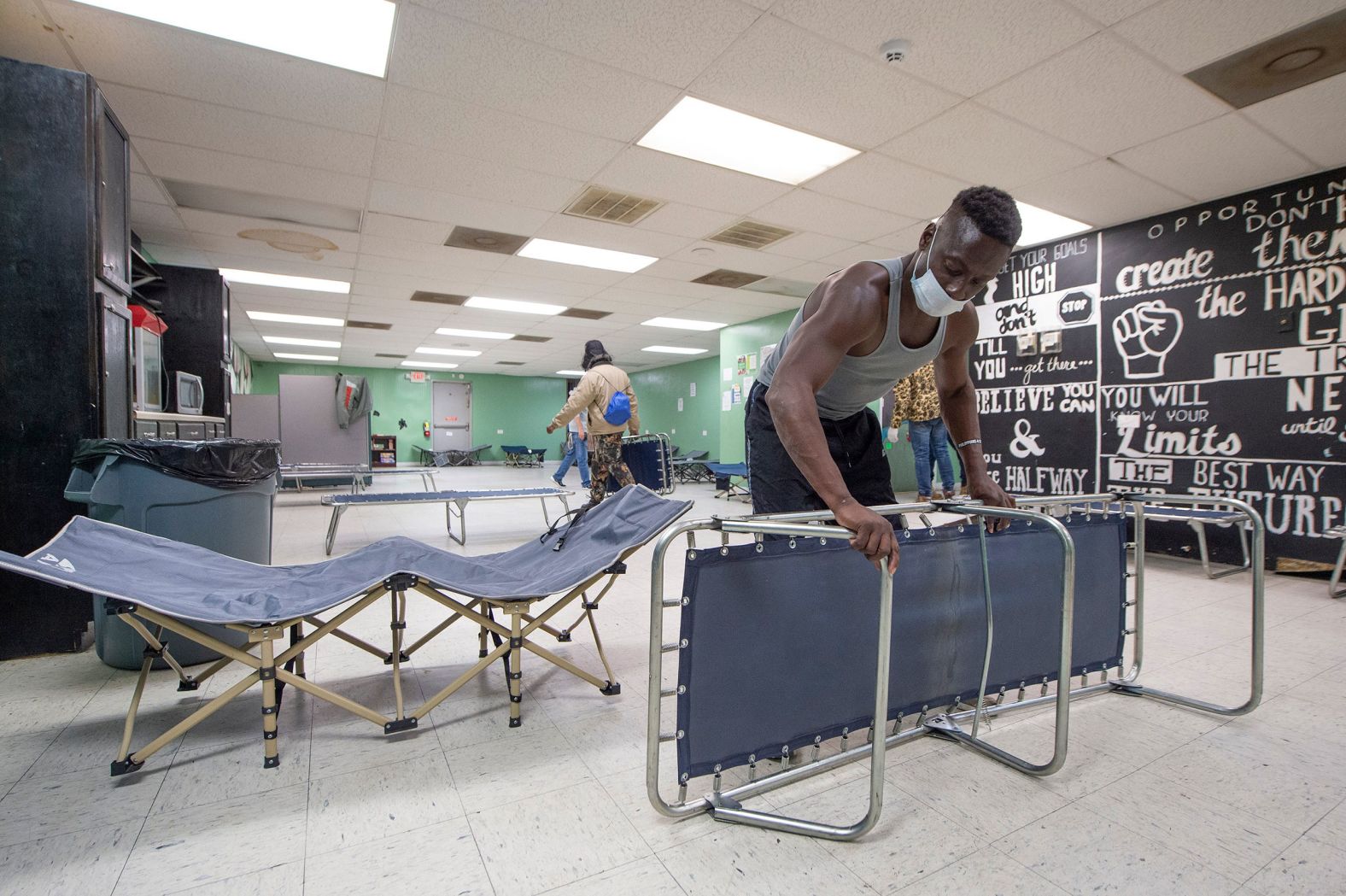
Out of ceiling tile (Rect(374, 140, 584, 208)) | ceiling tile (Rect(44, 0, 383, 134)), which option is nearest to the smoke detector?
ceiling tile (Rect(374, 140, 584, 208))

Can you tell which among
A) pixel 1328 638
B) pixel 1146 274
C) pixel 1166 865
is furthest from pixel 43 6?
pixel 1146 274

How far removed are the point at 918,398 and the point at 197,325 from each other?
6574 mm

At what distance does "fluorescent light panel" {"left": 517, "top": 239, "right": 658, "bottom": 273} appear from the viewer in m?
5.64

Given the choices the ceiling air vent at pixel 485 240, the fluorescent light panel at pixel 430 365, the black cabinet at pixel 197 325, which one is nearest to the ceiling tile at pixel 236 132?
the ceiling air vent at pixel 485 240

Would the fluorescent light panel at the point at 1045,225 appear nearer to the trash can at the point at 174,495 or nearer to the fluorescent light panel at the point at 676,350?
the trash can at the point at 174,495

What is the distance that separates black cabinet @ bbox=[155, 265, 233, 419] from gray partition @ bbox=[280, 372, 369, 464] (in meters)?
2.21

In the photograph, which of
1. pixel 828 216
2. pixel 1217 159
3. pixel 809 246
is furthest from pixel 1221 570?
pixel 809 246

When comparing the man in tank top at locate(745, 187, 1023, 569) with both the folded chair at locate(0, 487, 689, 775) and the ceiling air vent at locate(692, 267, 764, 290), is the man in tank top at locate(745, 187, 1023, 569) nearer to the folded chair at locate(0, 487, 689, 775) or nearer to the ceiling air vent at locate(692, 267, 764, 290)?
the folded chair at locate(0, 487, 689, 775)

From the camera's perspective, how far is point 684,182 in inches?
164

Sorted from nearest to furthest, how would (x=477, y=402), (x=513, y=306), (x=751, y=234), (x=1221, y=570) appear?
(x=1221, y=570), (x=751, y=234), (x=513, y=306), (x=477, y=402)

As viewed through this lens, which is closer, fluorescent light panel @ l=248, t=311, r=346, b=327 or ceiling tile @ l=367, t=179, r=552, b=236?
ceiling tile @ l=367, t=179, r=552, b=236

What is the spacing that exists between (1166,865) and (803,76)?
10.1ft

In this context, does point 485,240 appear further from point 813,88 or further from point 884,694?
point 884,694

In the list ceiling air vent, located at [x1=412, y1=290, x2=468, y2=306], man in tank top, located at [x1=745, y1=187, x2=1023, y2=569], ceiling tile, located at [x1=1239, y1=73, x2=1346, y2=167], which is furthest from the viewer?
ceiling air vent, located at [x1=412, y1=290, x2=468, y2=306]
